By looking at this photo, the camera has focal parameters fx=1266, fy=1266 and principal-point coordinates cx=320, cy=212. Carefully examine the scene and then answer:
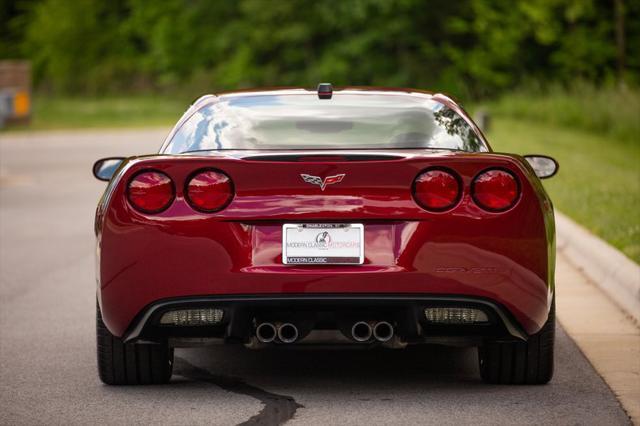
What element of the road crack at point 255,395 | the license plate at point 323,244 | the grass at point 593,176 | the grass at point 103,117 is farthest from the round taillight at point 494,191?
the grass at point 103,117

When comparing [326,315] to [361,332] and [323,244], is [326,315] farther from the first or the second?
[323,244]

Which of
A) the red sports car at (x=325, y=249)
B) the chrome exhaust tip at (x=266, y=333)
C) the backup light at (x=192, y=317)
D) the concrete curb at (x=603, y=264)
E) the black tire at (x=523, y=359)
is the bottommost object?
the concrete curb at (x=603, y=264)

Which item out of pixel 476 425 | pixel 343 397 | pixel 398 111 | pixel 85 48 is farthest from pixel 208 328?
pixel 85 48

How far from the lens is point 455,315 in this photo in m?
5.27

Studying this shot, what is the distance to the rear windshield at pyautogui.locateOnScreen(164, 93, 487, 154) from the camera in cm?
600

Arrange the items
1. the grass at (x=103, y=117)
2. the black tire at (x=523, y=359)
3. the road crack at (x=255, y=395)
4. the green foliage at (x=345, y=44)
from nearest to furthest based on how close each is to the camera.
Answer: the road crack at (x=255, y=395) < the black tire at (x=523, y=359) < the grass at (x=103, y=117) < the green foliage at (x=345, y=44)

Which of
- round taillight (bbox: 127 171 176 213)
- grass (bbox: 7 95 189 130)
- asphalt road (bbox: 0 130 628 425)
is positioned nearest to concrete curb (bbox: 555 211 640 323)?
asphalt road (bbox: 0 130 628 425)

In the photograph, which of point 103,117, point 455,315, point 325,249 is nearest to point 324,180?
point 325,249

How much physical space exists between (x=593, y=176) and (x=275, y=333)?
1222 centimetres

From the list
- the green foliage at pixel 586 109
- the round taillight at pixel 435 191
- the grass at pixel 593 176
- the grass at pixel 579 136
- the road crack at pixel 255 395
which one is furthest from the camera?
the green foliage at pixel 586 109

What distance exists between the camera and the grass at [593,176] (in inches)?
438

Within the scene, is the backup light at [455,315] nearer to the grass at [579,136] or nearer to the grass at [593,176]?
the grass at [593,176]

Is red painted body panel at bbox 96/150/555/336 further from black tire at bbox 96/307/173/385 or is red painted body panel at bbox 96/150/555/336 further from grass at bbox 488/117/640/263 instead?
grass at bbox 488/117/640/263

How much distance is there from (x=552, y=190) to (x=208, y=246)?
33.8 feet
